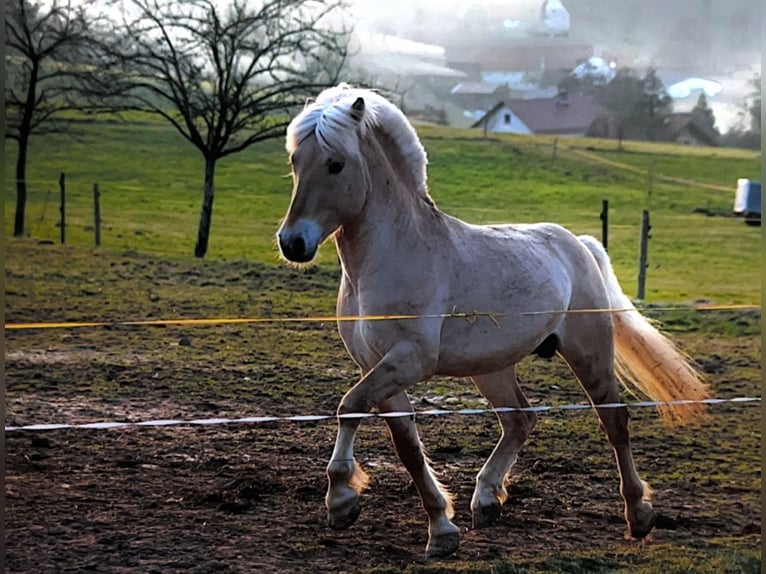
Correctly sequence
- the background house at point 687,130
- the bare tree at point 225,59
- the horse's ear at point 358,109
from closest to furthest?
the horse's ear at point 358,109 → the bare tree at point 225,59 → the background house at point 687,130

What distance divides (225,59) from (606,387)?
28.4ft

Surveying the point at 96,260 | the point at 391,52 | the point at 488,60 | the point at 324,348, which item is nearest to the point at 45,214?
the point at 96,260


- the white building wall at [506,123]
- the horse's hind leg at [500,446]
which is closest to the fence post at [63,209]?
the white building wall at [506,123]

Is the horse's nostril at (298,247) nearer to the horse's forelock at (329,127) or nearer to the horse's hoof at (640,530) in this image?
the horse's forelock at (329,127)

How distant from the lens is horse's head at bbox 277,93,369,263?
3.09 metres

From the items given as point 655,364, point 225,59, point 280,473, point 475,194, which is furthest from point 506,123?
point 280,473

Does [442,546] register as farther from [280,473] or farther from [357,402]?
[280,473]

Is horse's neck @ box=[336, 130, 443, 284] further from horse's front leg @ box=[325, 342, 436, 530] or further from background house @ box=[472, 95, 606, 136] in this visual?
background house @ box=[472, 95, 606, 136]

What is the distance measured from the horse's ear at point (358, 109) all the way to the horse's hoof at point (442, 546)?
4.65 feet

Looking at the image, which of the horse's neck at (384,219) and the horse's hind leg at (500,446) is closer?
the horse's neck at (384,219)

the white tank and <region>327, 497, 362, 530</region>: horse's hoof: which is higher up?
the white tank

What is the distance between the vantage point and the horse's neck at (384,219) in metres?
3.31

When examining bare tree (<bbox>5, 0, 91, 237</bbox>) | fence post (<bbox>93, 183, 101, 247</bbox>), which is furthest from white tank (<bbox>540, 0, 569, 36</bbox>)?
fence post (<bbox>93, 183, 101, 247</bbox>)

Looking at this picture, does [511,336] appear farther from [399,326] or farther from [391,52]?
[391,52]
